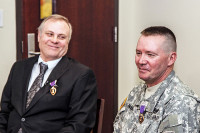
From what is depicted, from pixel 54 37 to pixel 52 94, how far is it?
15.7 inches

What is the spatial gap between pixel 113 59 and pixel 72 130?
1.06 metres

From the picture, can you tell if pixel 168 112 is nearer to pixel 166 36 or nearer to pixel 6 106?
pixel 166 36

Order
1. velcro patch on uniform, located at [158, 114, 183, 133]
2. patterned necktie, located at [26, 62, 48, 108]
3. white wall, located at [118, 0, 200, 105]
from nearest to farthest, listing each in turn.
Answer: velcro patch on uniform, located at [158, 114, 183, 133] → white wall, located at [118, 0, 200, 105] → patterned necktie, located at [26, 62, 48, 108]

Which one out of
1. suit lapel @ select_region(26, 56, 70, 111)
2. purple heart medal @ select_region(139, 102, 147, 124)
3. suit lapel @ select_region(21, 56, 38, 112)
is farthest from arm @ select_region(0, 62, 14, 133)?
purple heart medal @ select_region(139, 102, 147, 124)

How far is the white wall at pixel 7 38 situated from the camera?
2.69m

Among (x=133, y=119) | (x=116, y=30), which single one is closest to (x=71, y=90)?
(x=133, y=119)

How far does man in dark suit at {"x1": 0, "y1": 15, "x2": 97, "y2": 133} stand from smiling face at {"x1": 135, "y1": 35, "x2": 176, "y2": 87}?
0.47 meters

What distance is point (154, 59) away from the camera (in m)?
1.58

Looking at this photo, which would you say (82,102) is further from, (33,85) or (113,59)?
(113,59)

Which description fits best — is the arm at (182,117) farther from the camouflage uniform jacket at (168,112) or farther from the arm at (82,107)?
the arm at (82,107)

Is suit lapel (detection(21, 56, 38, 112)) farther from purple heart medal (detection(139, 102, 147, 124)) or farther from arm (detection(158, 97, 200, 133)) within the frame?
arm (detection(158, 97, 200, 133))

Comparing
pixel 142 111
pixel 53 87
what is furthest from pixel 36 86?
pixel 142 111

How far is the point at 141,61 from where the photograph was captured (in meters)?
1.61

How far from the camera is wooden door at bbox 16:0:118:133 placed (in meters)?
2.74
